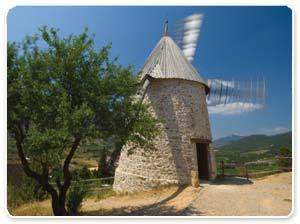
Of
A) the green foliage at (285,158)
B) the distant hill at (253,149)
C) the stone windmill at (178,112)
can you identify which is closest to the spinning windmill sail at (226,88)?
the stone windmill at (178,112)

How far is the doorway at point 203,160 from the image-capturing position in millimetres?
11795

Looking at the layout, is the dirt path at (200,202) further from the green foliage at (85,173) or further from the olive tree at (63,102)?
the green foliage at (85,173)

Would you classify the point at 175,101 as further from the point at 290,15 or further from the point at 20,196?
the point at 20,196

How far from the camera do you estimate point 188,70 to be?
1148cm

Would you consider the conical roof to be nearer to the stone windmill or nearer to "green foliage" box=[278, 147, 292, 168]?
the stone windmill

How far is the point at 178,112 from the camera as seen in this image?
35.4 feet

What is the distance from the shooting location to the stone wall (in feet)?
34.2

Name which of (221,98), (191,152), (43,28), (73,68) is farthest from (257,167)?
(43,28)

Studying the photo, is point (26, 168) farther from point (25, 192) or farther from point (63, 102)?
point (25, 192)

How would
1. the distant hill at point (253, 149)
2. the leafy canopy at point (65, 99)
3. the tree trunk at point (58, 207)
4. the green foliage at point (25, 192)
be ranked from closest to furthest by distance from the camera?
the leafy canopy at point (65, 99) < the tree trunk at point (58, 207) < the green foliage at point (25, 192) < the distant hill at point (253, 149)

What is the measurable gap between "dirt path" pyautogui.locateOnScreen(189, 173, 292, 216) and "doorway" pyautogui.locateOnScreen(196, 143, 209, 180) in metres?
1.34

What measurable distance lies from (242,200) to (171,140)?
10.9 feet

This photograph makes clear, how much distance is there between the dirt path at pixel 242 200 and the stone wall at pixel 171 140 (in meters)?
1.27
